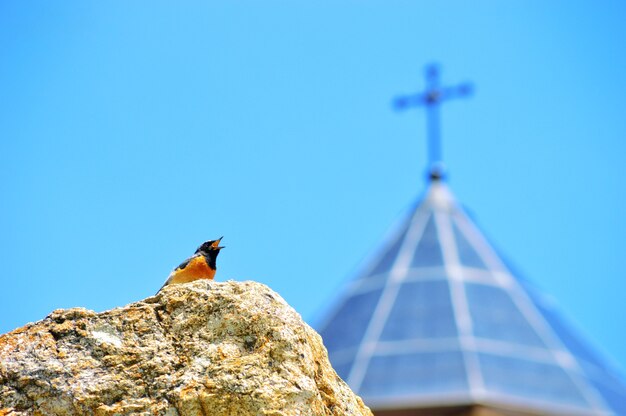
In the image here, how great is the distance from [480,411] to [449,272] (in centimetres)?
688

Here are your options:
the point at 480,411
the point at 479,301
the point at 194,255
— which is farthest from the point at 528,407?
the point at 194,255

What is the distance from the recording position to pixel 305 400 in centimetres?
765

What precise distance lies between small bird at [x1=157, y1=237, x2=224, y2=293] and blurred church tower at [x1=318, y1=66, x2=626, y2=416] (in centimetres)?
3203

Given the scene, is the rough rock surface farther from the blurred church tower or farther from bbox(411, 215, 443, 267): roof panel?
bbox(411, 215, 443, 267): roof panel

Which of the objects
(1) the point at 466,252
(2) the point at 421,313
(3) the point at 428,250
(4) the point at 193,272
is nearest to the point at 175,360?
(4) the point at 193,272

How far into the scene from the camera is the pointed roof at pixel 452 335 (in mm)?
43406

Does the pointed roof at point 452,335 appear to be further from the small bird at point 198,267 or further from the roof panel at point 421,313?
the small bird at point 198,267

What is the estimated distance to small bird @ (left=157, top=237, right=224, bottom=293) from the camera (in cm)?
991

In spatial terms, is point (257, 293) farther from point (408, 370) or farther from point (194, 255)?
point (408, 370)

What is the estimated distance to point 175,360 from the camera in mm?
7789

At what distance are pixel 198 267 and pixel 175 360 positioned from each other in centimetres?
225

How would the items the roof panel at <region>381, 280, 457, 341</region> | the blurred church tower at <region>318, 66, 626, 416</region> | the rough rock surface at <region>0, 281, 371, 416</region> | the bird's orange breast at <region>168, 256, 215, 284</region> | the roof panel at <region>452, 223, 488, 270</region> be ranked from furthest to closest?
1. the roof panel at <region>452, 223, 488, 270</region>
2. the roof panel at <region>381, 280, 457, 341</region>
3. the blurred church tower at <region>318, 66, 626, 416</region>
4. the bird's orange breast at <region>168, 256, 215, 284</region>
5. the rough rock surface at <region>0, 281, 371, 416</region>

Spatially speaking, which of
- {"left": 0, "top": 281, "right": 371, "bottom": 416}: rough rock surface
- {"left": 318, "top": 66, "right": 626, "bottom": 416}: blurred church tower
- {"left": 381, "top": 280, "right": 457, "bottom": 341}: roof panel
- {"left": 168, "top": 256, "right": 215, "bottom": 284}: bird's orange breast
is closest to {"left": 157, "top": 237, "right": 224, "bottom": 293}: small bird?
{"left": 168, "top": 256, "right": 215, "bottom": 284}: bird's orange breast

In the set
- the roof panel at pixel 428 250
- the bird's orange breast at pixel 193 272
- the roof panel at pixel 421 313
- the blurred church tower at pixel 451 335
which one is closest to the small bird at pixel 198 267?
the bird's orange breast at pixel 193 272
